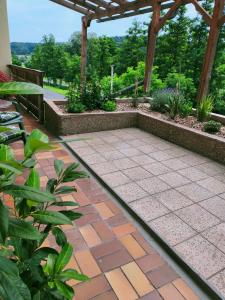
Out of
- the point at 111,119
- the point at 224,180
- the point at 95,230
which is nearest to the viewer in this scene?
the point at 95,230

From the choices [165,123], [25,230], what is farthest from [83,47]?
[25,230]

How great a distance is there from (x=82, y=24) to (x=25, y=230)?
9.77 meters

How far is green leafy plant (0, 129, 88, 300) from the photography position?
1.55 ft

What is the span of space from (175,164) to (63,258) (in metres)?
2.74

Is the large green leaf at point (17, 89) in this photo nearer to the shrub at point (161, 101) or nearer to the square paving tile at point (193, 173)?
the square paving tile at point (193, 173)

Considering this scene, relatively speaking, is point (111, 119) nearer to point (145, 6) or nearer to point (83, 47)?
point (145, 6)

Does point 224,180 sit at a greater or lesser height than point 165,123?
lesser

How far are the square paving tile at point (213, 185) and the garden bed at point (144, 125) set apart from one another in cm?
64

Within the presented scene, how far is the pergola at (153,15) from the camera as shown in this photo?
14.0 ft

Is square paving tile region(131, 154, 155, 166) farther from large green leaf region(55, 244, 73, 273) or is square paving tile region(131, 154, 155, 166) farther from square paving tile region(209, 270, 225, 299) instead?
large green leaf region(55, 244, 73, 273)

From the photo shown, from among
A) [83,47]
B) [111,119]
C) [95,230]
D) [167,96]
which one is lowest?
[95,230]

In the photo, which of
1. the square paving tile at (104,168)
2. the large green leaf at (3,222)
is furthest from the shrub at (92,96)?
the large green leaf at (3,222)

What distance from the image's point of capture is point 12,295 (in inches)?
18.2

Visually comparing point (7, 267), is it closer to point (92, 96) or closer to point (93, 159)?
point (93, 159)
